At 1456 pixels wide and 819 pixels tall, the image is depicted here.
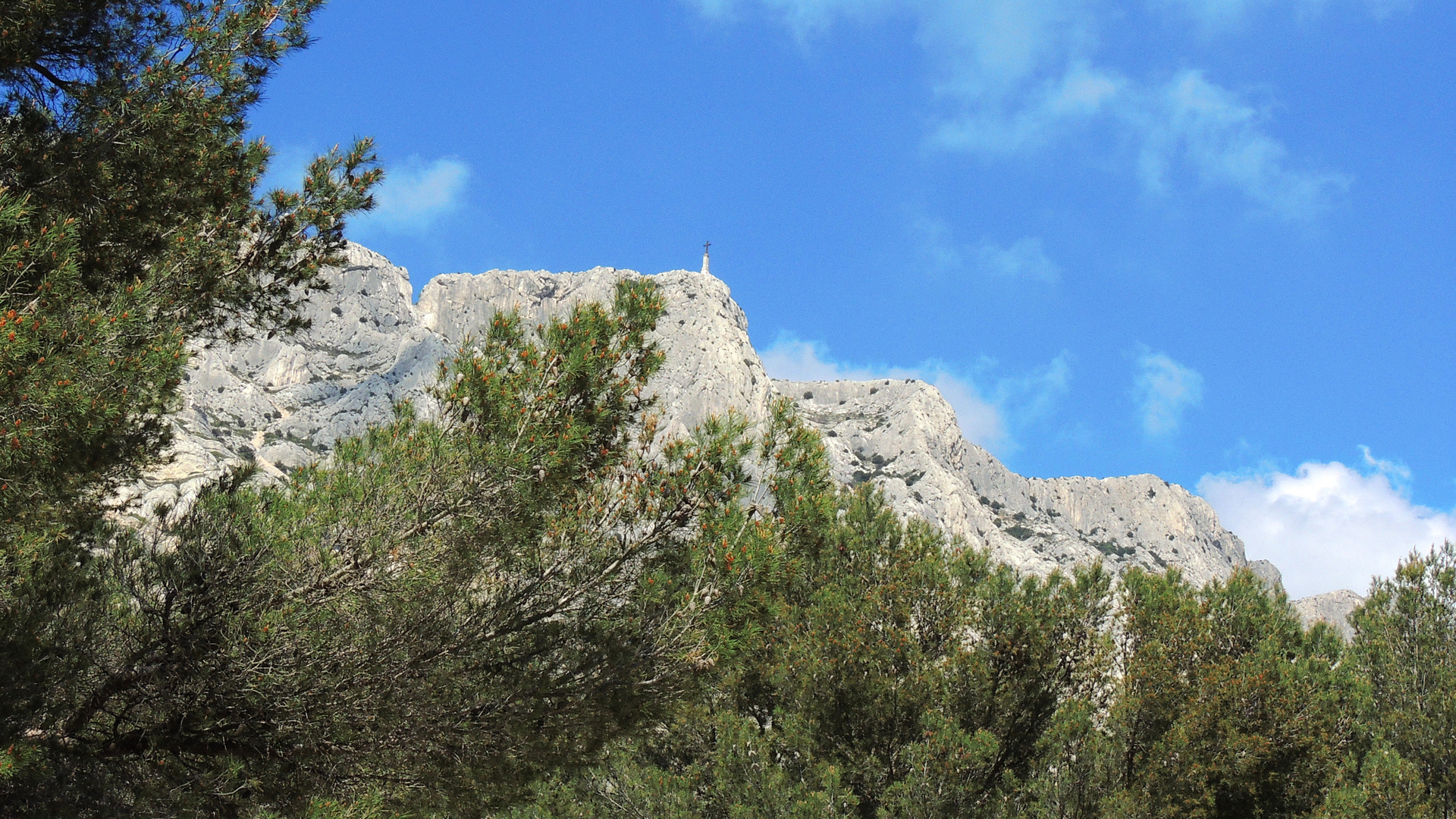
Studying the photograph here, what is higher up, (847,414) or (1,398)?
(847,414)

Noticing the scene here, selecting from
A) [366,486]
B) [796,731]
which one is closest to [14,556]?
[366,486]

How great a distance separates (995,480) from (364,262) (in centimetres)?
6660

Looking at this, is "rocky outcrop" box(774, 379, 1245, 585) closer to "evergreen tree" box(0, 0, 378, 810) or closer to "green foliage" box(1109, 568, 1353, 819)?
"green foliage" box(1109, 568, 1353, 819)

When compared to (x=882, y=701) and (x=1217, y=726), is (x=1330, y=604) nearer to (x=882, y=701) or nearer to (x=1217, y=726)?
(x=1217, y=726)

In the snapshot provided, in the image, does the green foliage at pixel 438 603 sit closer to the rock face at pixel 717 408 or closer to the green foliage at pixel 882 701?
the green foliage at pixel 882 701

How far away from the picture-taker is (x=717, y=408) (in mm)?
73875

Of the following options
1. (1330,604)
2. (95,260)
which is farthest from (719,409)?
(95,260)

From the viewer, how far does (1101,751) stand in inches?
476

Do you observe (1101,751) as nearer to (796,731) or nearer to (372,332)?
(796,731)

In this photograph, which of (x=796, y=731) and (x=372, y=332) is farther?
(x=372, y=332)

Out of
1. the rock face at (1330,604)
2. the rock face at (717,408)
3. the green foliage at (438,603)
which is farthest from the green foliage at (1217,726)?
the rock face at (1330,604)

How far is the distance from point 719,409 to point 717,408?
838mm

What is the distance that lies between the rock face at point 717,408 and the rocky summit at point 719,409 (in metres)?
0.17

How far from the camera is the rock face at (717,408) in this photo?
224 feet
